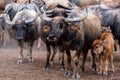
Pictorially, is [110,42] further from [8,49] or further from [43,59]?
[8,49]

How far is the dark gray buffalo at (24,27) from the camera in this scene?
13203mm

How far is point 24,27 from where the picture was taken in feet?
43.8

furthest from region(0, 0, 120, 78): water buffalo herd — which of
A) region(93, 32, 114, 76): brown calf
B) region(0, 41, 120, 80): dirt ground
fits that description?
region(0, 41, 120, 80): dirt ground

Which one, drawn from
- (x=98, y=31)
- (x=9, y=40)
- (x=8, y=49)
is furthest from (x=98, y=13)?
(x=9, y=40)

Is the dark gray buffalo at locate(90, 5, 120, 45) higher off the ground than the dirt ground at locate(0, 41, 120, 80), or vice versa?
the dark gray buffalo at locate(90, 5, 120, 45)

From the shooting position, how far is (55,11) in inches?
460

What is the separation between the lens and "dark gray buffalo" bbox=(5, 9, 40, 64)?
13.2 metres

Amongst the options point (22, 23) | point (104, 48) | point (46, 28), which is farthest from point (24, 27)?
point (104, 48)

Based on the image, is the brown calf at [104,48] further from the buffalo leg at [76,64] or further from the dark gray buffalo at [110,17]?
the dark gray buffalo at [110,17]

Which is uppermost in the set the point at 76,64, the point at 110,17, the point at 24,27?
the point at 110,17

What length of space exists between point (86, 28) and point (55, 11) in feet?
3.94

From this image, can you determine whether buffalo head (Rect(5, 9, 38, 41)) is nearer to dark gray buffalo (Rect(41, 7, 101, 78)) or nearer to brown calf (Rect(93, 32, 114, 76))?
dark gray buffalo (Rect(41, 7, 101, 78))

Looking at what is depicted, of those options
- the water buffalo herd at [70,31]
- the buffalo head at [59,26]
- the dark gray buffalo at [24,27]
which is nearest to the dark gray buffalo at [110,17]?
the water buffalo herd at [70,31]

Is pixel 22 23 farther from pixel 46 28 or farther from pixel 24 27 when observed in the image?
pixel 46 28
